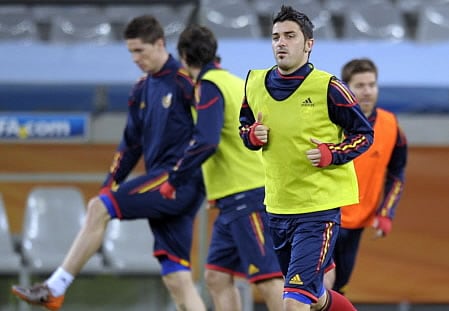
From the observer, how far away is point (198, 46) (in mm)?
6328

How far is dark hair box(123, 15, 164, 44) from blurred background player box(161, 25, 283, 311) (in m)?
0.29

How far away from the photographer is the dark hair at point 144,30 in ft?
21.6

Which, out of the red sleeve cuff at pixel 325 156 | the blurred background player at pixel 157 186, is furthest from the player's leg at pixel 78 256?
the red sleeve cuff at pixel 325 156

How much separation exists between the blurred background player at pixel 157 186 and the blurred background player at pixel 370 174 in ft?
2.99

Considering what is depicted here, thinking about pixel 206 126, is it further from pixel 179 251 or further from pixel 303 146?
pixel 303 146

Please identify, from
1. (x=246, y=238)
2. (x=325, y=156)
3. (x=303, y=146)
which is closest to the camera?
(x=325, y=156)

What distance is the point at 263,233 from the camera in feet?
20.6

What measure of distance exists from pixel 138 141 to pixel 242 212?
0.97 m

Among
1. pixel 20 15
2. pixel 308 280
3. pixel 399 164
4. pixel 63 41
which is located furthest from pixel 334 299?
Result: pixel 20 15

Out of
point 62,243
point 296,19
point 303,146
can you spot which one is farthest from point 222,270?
point 62,243

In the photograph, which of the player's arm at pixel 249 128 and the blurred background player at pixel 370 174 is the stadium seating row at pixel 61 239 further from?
the player's arm at pixel 249 128

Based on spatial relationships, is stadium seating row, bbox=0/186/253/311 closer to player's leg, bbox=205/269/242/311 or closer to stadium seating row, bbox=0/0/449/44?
stadium seating row, bbox=0/0/449/44

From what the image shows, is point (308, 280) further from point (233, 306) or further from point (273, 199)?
point (233, 306)

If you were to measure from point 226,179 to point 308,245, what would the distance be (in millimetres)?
1387
